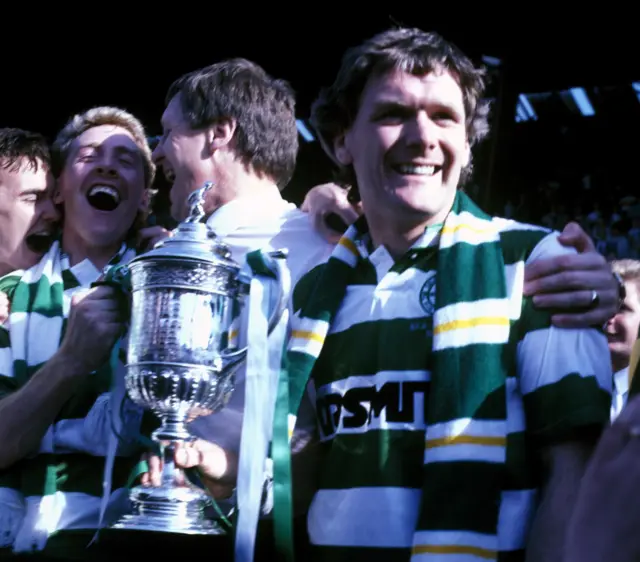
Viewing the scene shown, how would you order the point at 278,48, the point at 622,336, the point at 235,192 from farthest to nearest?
the point at 278,48 < the point at 622,336 < the point at 235,192

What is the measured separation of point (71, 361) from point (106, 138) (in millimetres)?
677

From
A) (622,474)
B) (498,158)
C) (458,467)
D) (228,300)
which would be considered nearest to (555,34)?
(498,158)

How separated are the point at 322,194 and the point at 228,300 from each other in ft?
1.56

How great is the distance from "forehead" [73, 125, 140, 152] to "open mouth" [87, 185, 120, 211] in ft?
0.35

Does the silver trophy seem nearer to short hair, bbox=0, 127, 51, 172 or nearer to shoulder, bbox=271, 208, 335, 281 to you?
shoulder, bbox=271, 208, 335, 281

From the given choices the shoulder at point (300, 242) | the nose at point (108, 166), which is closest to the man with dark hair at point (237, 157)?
the shoulder at point (300, 242)

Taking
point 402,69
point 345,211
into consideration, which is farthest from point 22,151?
point 402,69

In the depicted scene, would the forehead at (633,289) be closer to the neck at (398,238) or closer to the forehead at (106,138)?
the neck at (398,238)

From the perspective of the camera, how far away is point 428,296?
1580 millimetres

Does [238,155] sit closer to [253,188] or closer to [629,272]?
[253,188]

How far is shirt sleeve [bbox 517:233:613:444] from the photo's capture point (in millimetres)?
1383

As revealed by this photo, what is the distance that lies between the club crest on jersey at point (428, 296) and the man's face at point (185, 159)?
2.67ft

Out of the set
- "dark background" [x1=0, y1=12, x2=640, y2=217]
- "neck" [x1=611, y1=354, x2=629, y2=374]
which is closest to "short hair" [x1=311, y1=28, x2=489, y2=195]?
"neck" [x1=611, y1=354, x2=629, y2=374]

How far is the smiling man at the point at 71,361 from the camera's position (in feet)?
6.06
